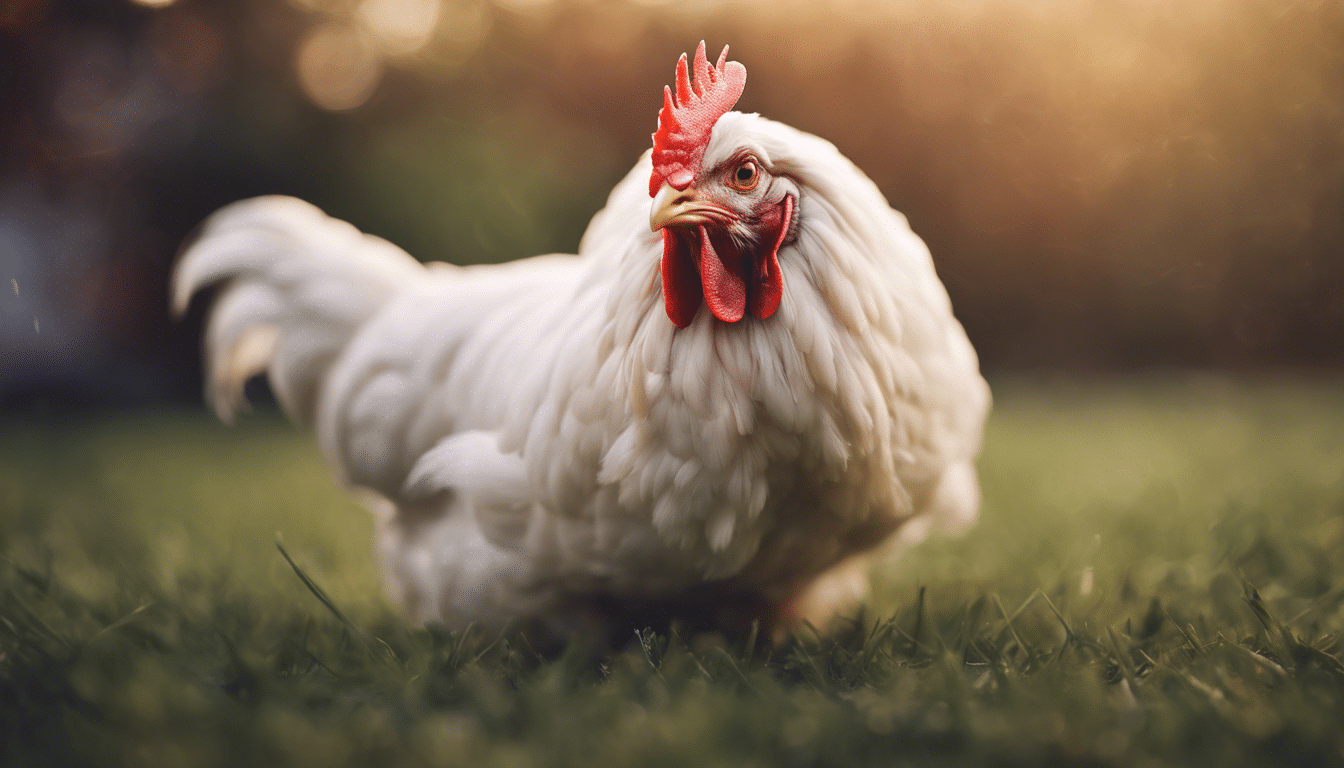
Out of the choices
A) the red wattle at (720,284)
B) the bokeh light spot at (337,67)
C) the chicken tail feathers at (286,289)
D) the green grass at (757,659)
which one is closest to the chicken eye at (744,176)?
the red wattle at (720,284)

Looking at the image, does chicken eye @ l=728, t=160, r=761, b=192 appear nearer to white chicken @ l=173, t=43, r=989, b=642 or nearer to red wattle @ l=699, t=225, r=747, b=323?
white chicken @ l=173, t=43, r=989, b=642

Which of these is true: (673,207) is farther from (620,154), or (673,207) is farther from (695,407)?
(620,154)

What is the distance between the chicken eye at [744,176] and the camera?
161cm

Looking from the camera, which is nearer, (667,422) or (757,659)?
(667,422)

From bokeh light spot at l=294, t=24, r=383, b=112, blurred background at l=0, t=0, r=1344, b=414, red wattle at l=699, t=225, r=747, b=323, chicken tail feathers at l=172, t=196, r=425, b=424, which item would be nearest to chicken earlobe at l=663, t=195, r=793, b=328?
red wattle at l=699, t=225, r=747, b=323

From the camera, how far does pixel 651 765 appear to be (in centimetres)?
131

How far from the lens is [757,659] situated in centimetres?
200

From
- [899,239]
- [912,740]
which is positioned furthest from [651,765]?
[899,239]

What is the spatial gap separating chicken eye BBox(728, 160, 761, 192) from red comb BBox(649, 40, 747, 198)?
7 cm

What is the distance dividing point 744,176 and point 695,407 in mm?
470

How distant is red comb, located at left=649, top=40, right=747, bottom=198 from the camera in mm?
1600

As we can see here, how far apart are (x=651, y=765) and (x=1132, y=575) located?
1.84 metres

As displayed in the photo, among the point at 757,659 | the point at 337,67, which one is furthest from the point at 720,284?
the point at 337,67

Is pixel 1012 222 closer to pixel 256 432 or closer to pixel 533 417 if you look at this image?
pixel 533 417
